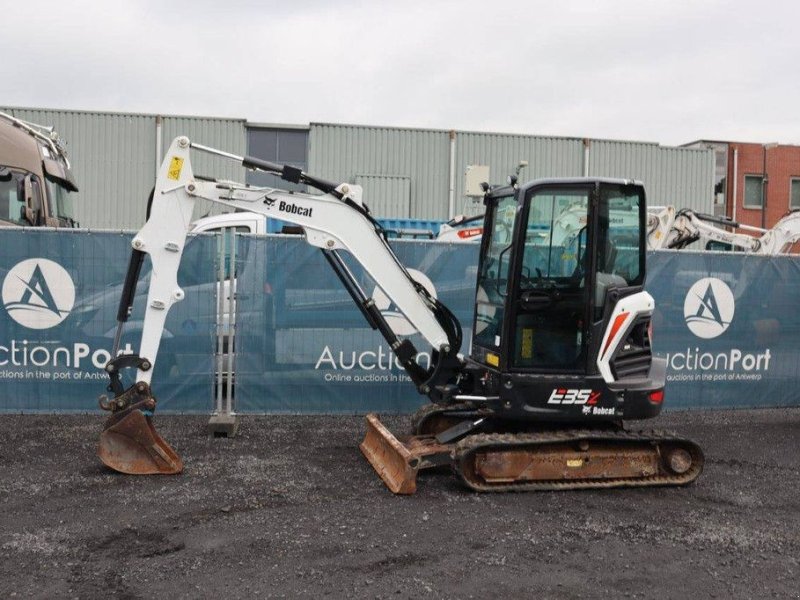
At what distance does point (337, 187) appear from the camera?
7.03 metres

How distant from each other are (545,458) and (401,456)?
1.17m

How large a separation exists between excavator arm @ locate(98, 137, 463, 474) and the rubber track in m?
0.82

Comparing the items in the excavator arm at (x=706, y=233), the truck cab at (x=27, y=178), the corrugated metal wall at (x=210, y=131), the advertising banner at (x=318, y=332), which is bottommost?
the advertising banner at (x=318, y=332)

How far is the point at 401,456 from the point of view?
6551 mm

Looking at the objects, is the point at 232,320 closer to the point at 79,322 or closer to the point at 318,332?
the point at 318,332

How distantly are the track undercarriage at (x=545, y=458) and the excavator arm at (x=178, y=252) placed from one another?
0.67 meters

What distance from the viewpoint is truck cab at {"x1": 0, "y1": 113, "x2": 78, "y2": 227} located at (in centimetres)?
1216

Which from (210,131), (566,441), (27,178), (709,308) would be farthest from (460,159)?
(566,441)

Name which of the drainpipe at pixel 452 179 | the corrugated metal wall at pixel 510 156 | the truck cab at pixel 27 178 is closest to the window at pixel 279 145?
the drainpipe at pixel 452 179

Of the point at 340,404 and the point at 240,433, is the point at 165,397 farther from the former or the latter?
the point at 340,404

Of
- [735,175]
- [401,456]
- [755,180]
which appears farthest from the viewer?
[755,180]

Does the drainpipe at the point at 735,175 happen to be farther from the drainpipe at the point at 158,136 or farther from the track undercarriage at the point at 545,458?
the track undercarriage at the point at 545,458

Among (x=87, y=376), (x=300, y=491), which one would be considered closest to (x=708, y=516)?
(x=300, y=491)

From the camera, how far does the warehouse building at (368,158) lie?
25.9 meters
